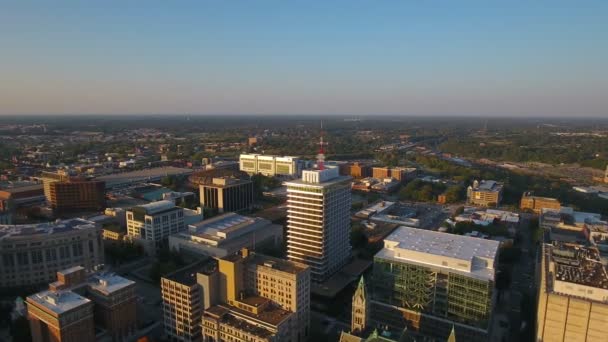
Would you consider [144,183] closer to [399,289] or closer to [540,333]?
[399,289]

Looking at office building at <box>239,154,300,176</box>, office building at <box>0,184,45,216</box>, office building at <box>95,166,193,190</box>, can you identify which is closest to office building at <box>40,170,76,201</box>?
office building at <box>0,184,45,216</box>

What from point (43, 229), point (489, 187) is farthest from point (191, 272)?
point (489, 187)

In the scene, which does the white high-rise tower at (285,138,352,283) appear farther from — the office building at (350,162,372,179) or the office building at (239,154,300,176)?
the office building at (350,162,372,179)

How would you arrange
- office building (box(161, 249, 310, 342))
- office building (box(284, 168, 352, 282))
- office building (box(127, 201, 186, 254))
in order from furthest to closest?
office building (box(127, 201, 186, 254))
office building (box(284, 168, 352, 282))
office building (box(161, 249, 310, 342))

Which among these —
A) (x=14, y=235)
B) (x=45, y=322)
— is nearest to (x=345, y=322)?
(x=45, y=322)

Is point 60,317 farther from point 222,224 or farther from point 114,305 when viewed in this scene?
point 222,224

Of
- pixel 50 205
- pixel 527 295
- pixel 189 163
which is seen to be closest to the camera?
pixel 527 295

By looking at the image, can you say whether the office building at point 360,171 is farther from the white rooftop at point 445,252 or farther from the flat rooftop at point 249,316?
the flat rooftop at point 249,316
